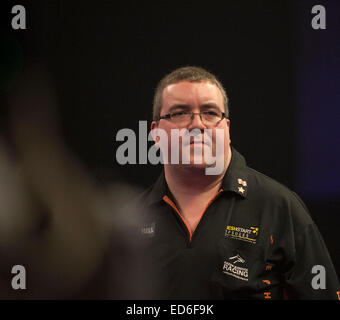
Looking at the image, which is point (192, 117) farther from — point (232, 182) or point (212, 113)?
point (232, 182)

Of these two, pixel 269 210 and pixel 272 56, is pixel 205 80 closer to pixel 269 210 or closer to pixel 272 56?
pixel 272 56

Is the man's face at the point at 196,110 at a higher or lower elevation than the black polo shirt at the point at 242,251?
higher

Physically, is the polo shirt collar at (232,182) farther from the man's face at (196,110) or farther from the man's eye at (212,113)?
the man's eye at (212,113)

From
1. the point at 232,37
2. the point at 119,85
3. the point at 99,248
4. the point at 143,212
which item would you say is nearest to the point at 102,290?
the point at 99,248

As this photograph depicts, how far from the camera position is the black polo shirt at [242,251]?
1.37 m

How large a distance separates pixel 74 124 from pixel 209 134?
2.35 ft

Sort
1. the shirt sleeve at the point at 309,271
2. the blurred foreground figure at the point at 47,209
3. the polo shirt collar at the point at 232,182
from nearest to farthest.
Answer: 1. the shirt sleeve at the point at 309,271
2. the polo shirt collar at the point at 232,182
3. the blurred foreground figure at the point at 47,209

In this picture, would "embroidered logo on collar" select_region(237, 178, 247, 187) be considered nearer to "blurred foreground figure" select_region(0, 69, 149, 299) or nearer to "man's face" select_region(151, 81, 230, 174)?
"man's face" select_region(151, 81, 230, 174)

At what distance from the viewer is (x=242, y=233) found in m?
1.41

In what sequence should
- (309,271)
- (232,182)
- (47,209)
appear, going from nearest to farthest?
(309,271) < (232,182) < (47,209)

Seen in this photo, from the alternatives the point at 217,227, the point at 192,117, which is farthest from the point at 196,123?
the point at 217,227

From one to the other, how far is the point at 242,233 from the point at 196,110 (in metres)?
0.55

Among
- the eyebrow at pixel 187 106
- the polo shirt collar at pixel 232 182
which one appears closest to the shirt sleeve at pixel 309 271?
the polo shirt collar at pixel 232 182

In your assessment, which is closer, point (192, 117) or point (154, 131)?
point (192, 117)
